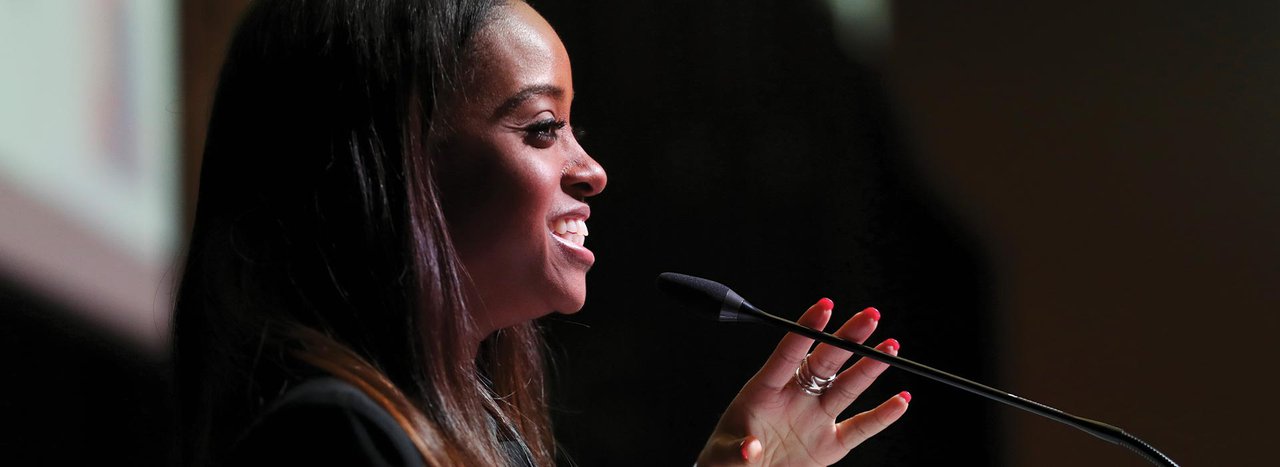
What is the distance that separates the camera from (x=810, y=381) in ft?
3.78

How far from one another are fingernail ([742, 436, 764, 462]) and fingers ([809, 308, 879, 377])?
110 millimetres

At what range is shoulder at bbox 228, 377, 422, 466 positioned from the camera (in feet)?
2.43

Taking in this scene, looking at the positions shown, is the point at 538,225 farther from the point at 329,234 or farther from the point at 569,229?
the point at 329,234

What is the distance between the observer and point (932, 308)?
5.48 feet

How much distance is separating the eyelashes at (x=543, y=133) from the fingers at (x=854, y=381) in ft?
1.15

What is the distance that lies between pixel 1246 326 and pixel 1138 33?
0.47 metres

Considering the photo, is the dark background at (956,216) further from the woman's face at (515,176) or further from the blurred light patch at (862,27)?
the woman's face at (515,176)

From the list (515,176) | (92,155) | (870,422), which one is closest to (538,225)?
(515,176)

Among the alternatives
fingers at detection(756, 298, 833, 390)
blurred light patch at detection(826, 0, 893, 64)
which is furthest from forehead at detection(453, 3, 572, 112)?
blurred light patch at detection(826, 0, 893, 64)

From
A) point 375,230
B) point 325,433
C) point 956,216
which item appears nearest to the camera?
point 325,433

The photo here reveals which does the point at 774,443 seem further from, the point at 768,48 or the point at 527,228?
the point at 768,48

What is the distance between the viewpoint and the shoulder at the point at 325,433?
2.43 feet

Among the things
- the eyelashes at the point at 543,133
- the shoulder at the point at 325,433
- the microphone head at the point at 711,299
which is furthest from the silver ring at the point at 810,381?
the shoulder at the point at 325,433

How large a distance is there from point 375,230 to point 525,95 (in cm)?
21
